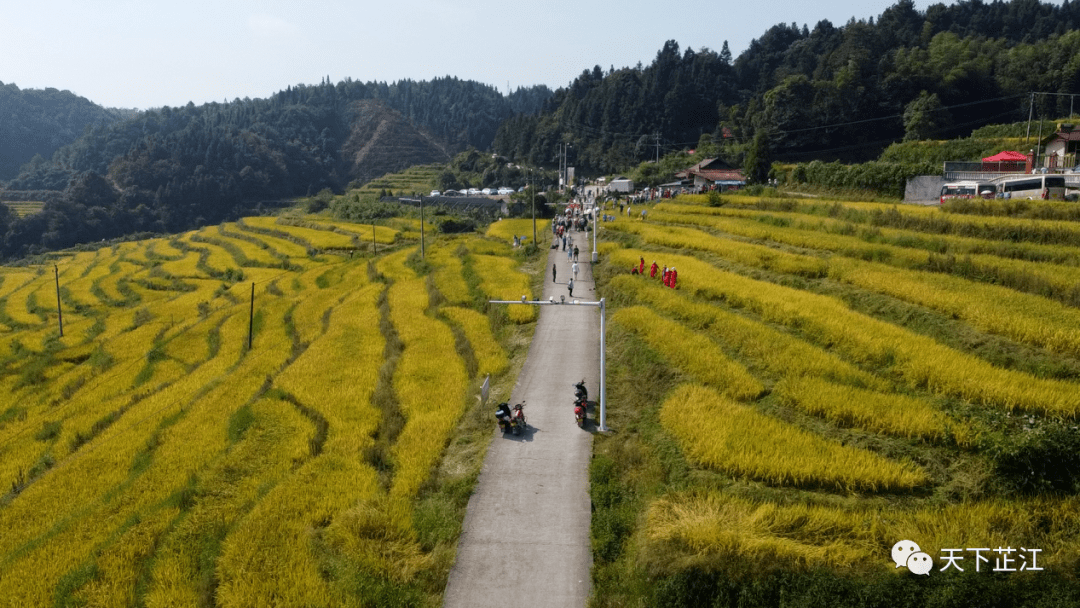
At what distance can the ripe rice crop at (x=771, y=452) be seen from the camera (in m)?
10.5

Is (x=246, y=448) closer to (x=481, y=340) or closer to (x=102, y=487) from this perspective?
(x=102, y=487)

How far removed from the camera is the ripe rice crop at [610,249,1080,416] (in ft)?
39.4

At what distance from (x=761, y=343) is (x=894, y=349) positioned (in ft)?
9.41

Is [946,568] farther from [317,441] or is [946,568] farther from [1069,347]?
[317,441]

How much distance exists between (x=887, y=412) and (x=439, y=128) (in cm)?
16583

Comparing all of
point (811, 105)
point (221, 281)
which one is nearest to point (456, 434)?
point (221, 281)

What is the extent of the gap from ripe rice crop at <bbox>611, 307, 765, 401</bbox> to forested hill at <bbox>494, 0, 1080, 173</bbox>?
3843cm

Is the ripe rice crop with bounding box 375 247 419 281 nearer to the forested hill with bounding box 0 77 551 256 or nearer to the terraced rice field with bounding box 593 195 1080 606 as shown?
the terraced rice field with bounding box 593 195 1080 606

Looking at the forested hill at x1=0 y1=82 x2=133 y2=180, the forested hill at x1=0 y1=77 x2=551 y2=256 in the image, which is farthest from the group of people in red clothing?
the forested hill at x1=0 y1=82 x2=133 y2=180

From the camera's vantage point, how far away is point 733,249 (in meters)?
26.3

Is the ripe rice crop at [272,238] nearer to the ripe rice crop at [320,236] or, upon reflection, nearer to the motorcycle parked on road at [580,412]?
the ripe rice crop at [320,236]

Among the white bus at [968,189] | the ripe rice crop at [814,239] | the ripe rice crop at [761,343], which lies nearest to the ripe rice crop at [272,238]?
the ripe rice crop at [814,239]

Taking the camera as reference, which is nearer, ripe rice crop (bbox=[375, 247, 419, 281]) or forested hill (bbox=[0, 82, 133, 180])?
ripe rice crop (bbox=[375, 247, 419, 281])

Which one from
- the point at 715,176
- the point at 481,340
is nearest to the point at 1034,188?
the point at 481,340
